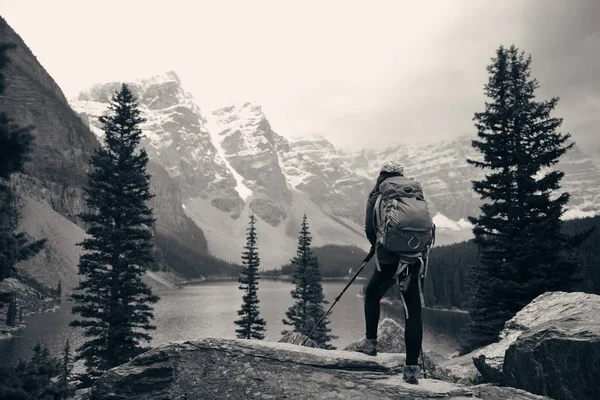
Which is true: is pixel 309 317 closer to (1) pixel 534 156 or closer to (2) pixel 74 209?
(1) pixel 534 156

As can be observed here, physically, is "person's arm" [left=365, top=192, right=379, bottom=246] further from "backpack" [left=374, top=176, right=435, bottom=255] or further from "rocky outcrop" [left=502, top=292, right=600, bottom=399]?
"rocky outcrop" [left=502, top=292, right=600, bottom=399]

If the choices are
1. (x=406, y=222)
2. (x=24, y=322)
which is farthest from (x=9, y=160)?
(x=24, y=322)

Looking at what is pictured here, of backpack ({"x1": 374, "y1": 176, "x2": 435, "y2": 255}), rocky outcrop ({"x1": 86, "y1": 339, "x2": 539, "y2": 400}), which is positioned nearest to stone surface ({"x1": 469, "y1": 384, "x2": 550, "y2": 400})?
rocky outcrop ({"x1": 86, "y1": 339, "x2": 539, "y2": 400})

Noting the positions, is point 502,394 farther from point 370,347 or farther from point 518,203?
point 518,203

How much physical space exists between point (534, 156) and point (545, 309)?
37.8ft

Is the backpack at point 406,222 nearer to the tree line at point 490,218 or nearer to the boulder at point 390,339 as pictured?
the tree line at point 490,218

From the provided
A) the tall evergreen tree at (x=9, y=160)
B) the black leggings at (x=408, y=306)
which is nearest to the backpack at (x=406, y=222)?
the black leggings at (x=408, y=306)

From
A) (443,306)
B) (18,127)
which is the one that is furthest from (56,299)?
(18,127)

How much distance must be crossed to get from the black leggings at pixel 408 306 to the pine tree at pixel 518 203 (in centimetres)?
1422

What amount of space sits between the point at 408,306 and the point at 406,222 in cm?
130

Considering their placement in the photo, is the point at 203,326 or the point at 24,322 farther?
the point at 24,322

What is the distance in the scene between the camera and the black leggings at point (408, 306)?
241 inches

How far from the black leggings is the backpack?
0.37 metres

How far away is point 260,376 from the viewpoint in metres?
6.54
